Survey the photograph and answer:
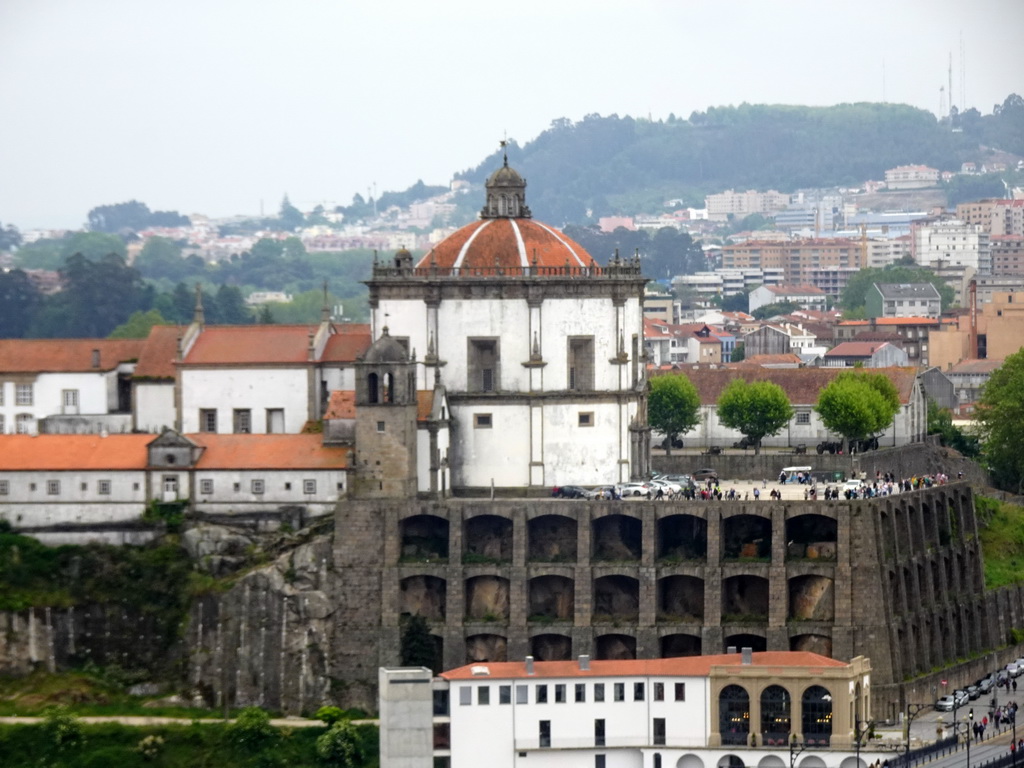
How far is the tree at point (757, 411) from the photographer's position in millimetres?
148750

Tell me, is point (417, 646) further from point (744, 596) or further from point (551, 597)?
point (744, 596)

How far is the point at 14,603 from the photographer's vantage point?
12112 centimetres

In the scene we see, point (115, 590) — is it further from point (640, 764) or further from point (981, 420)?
point (981, 420)

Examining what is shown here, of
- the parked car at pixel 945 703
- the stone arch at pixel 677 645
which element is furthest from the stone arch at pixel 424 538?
the parked car at pixel 945 703

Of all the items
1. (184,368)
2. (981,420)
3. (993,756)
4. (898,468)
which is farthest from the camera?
(981,420)

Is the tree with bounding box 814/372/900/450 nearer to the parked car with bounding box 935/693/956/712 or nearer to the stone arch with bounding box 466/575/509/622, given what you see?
the parked car with bounding box 935/693/956/712

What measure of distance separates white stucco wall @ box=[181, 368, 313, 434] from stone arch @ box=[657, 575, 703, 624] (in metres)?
18.9

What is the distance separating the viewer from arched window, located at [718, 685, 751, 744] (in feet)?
377

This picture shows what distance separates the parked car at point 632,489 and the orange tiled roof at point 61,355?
2459cm

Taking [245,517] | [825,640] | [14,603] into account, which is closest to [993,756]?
[825,640]

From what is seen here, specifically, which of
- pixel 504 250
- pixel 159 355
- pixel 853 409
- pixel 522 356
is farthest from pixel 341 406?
Answer: pixel 853 409

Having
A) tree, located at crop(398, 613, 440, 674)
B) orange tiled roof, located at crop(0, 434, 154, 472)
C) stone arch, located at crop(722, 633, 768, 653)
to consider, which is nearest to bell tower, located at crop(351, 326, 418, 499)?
tree, located at crop(398, 613, 440, 674)

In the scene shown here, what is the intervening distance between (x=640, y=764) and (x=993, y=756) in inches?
551

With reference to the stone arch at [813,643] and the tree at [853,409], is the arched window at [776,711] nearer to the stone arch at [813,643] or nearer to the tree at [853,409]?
the stone arch at [813,643]
